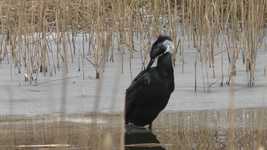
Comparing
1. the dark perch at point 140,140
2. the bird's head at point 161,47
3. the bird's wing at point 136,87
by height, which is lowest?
the dark perch at point 140,140

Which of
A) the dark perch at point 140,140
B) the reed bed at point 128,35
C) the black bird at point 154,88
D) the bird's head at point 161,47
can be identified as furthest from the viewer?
the reed bed at point 128,35

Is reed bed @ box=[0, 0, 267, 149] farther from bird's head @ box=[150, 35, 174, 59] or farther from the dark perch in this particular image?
the dark perch

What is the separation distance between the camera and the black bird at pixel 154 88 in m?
5.89

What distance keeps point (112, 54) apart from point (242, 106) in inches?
84.7

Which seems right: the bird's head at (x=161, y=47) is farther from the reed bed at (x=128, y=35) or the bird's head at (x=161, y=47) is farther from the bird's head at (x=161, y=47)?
the reed bed at (x=128, y=35)

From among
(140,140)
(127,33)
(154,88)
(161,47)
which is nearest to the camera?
(140,140)

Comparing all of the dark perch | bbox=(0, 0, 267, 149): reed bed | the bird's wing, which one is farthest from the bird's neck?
bbox=(0, 0, 267, 149): reed bed

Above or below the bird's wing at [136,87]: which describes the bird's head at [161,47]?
above

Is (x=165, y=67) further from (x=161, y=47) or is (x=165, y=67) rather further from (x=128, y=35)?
(x=128, y=35)

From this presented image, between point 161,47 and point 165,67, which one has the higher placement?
point 161,47

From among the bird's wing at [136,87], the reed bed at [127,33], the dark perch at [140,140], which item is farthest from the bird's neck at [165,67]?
the reed bed at [127,33]

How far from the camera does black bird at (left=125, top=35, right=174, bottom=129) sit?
5.89 metres

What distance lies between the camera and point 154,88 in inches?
233

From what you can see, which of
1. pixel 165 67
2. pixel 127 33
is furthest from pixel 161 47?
pixel 127 33
